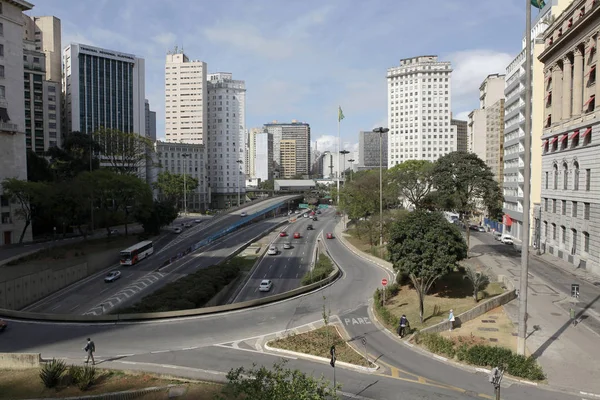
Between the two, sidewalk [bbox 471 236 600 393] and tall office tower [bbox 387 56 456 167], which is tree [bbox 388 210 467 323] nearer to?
sidewalk [bbox 471 236 600 393]

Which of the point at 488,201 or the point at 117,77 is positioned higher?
the point at 117,77

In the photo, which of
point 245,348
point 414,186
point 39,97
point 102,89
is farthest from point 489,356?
point 102,89

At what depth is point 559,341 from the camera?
1048 inches

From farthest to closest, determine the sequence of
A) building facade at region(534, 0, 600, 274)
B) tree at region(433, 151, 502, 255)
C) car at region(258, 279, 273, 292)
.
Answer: car at region(258, 279, 273, 292) → tree at region(433, 151, 502, 255) → building facade at region(534, 0, 600, 274)

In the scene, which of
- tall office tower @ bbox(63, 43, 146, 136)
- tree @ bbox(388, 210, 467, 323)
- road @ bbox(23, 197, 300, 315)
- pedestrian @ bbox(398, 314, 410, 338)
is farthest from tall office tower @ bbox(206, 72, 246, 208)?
pedestrian @ bbox(398, 314, 410, 338)

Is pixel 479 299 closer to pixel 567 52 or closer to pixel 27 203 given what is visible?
pixel 567 52

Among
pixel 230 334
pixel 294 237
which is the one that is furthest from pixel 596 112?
pixel 294 237

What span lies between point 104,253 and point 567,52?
66333mm

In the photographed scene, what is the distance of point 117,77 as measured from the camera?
14975 centimetres

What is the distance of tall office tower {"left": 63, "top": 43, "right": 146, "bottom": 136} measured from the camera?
5551 inches

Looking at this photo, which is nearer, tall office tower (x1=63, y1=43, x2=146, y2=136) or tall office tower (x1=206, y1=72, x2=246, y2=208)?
tall office tower (x1=63, y1=43, x2=146, y2=136)

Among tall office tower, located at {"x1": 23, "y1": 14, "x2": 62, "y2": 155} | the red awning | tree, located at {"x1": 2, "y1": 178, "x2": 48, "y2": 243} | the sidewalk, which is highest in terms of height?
tall office tower, located at {"x1": 23, "y1": 14, "x2": 62, "y2": 155}

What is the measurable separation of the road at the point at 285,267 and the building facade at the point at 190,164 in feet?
252

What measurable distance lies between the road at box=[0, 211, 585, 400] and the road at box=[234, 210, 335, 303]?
18093mm
